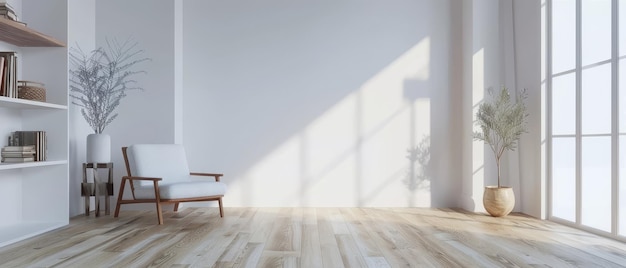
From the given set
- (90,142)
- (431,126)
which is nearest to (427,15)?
(431,126)

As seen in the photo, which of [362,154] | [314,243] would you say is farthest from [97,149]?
[362,154]

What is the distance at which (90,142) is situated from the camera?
17.5ft

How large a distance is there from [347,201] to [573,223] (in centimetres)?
248

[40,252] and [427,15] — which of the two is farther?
[427,15]

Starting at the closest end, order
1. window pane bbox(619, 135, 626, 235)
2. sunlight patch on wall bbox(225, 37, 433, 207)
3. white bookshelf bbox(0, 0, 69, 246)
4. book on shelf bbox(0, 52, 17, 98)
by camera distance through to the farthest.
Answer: book on shelf bbox(0, 52, 17, 98)
window pane bbox(619, 135, 626, 235)
white bookshelf bbox(0, 0, 69, 246)
sunlight patch on wall bbox(225, 37, 433, 207)

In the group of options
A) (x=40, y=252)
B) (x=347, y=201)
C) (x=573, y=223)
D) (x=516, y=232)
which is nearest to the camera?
(x=40, y=252)

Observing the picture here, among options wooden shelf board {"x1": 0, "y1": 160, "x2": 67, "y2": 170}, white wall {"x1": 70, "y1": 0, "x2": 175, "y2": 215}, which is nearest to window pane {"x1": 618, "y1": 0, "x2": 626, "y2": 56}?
white wall {"x1": 70, "y1": 0, "x2": 175, "y2": 215}

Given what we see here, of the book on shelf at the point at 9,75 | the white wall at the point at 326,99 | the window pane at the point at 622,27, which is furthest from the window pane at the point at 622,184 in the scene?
the book on shelf at the point at 9,75

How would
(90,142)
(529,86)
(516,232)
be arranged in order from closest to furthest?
(516,232) → (90,142) → (529,86)

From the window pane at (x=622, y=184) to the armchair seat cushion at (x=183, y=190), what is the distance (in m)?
3.53

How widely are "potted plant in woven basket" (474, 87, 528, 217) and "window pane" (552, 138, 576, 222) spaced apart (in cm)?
41

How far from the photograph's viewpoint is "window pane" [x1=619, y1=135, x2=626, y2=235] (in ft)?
13.6

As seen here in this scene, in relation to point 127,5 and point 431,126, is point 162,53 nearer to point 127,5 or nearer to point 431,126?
point 127,5

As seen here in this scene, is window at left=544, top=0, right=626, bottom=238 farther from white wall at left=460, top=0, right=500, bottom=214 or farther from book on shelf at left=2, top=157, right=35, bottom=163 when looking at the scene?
book on shelf at left=2, top=157, right=35, bottom=163
